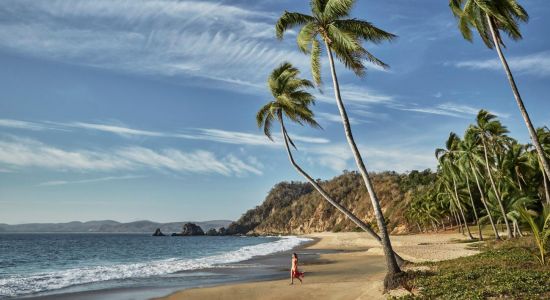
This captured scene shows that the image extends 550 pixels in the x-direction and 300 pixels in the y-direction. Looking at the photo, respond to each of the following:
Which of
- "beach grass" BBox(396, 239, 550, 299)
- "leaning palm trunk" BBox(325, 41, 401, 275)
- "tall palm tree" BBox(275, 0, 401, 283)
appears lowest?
"beach grass" BBox(396, 239, 550, 299)

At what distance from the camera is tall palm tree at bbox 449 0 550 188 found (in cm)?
1747

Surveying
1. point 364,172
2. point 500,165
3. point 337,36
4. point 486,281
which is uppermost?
point 337,36

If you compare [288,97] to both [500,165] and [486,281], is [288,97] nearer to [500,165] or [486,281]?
[486,281]

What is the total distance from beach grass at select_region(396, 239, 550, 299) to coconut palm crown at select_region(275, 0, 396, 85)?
8.56 meters

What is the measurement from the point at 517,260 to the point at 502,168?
24254 millimetres

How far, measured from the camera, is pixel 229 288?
747 inches

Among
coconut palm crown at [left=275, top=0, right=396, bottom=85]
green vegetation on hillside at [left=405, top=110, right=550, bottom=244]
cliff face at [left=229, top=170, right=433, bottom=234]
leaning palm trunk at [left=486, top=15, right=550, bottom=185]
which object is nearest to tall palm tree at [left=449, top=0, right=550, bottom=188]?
leaning palm trunk at [left=486, top=15, right=550, bottom=185]

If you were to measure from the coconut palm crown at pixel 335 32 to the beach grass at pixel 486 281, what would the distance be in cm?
856

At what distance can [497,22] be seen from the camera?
19156 mm

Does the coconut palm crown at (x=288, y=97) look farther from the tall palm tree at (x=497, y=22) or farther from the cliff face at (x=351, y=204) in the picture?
the cliff face at (x=351, y=204)

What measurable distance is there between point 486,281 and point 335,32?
36.1 feet

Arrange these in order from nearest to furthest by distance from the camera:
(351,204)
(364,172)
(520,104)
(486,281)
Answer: (486,281)
(364,172)
(520,104)
(351,204)

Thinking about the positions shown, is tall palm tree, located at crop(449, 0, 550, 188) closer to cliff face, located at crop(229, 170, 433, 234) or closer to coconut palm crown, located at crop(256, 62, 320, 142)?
coconut palm crown, located at crop(256, 62, 320, 142)

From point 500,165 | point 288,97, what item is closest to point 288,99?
point 288,97
